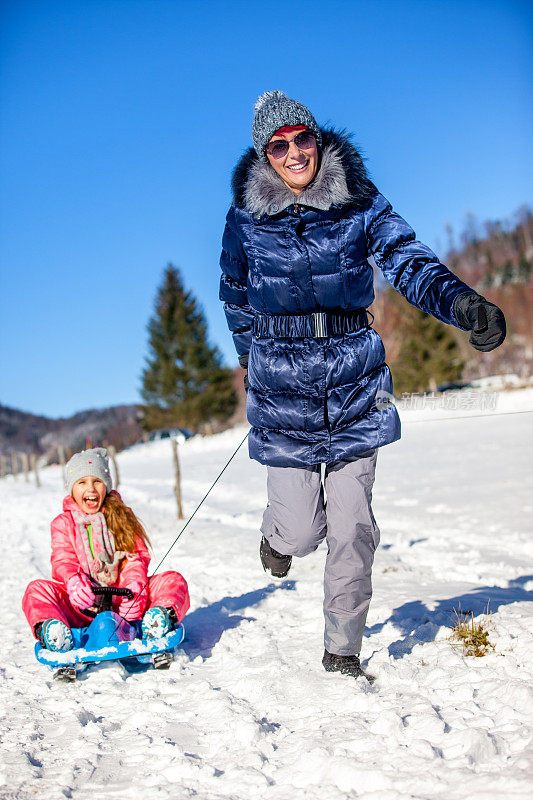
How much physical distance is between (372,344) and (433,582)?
2.36 metres

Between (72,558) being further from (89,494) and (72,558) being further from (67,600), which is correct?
(89,494)

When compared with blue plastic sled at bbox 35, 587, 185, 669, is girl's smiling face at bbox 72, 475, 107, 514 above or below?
above

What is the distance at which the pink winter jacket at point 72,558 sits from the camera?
126 inches

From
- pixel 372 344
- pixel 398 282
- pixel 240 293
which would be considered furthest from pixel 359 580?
pixel 240 293

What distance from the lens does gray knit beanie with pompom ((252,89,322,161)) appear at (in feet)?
8.95

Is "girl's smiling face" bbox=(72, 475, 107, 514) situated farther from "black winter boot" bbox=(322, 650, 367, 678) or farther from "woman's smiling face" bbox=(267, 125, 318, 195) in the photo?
"woman's smiling face" bbox=(267, 125, 318, 195)

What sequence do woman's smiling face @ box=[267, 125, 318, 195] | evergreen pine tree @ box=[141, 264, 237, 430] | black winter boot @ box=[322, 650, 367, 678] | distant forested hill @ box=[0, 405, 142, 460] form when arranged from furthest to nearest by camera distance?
1. distant forested hill @ box=[0, 405, 142, 460]
2. evergreen pine tree @ box=[141, 264, 237, 430]
3. woman's smiling face @ box=[267, 125, 318, 195]
4. black winter boot @ box=[322, 650, 367, 678]

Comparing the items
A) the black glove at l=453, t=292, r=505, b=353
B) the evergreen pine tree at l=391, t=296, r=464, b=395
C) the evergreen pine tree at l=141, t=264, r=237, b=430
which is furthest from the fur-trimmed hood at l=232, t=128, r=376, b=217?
the evergreen pine tree at l=141, t=264, r=237, b=430

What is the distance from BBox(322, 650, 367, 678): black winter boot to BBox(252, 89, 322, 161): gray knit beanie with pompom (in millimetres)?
2049

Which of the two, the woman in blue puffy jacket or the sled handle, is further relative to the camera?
the sled handle

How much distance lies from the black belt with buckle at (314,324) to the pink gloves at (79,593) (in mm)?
1479

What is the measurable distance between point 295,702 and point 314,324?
1.39 m

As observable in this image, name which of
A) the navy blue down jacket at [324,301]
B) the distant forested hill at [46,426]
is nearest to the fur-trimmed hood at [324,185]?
the navy blue down jacket at [324,301]

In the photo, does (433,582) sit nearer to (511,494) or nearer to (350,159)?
(350,159)
